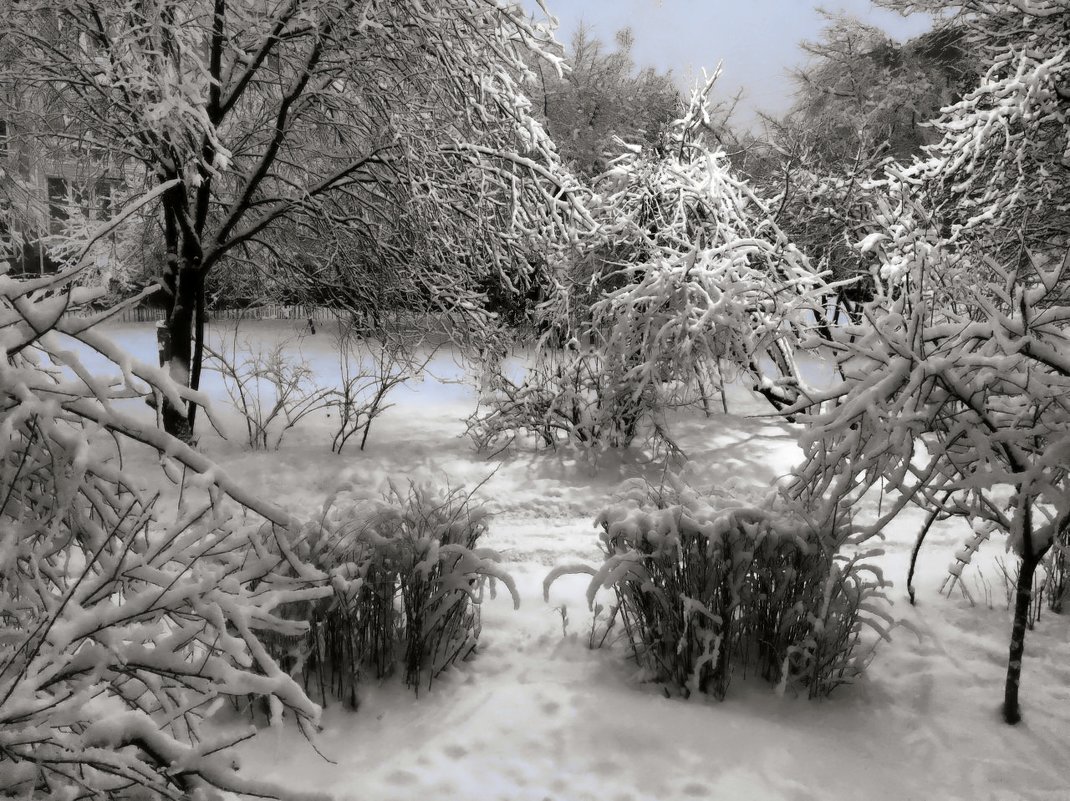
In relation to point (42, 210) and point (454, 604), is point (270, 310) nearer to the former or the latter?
point (42, 210)

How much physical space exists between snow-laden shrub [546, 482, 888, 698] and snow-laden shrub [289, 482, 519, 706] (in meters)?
0.64

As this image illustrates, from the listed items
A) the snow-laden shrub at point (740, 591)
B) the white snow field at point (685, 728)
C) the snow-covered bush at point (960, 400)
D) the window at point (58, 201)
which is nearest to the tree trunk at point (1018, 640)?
the white snow field at point (685, 728)

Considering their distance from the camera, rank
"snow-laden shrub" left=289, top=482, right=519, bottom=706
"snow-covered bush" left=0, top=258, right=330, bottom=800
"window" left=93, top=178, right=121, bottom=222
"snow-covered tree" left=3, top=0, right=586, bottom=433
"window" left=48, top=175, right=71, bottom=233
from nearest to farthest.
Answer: "snow-covered bush" left=0, top=258, right=330, bottom=800
"snow-laden shrub" left=289, top=482, right=519, bottom=706
"snow-covered tree" left=3, top=0, right=586, bottom=433
"window" left=93, top=178, right=121, bottom=222
"window" left=48, top=175, right=71, bottom=233

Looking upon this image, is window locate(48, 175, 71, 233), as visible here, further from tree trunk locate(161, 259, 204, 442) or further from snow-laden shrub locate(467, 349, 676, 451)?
snow-laden shrub locate(467, 349, 676, 451)

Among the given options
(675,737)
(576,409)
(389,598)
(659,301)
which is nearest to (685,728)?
(675,737)

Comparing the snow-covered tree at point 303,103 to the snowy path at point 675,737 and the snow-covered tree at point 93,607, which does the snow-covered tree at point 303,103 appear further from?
the snow-covered tree at point 93,607

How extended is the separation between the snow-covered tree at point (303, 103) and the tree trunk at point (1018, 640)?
5.04 metres

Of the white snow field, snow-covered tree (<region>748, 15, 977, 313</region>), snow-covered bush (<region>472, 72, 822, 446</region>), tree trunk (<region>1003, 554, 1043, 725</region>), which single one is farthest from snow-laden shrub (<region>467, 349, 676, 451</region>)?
snow-covered tree (<region>748, 15, 977, 313</region>)

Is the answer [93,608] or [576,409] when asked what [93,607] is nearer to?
[93,608]

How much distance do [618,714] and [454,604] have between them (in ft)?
2.78

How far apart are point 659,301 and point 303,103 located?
374cm

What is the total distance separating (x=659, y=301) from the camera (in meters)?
7.63

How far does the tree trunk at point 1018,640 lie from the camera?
3.21 meters

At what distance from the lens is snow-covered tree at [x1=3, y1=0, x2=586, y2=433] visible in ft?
19.6
